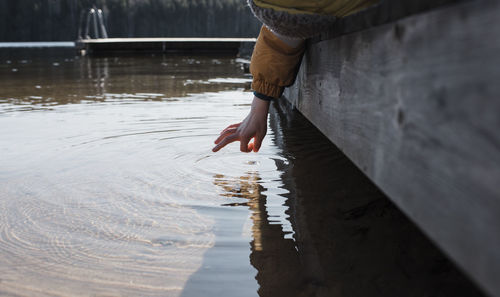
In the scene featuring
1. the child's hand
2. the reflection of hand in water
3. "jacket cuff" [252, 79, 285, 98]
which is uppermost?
"jacket cuff" [252, 79, 285, 98]

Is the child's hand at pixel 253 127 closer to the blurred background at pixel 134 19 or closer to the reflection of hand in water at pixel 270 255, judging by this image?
the reflection of hand in water at pixel 270 255

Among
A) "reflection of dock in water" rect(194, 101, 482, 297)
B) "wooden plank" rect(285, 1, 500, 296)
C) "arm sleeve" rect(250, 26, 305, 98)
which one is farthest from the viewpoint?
"arm sleeve" rect(250, 26, 305, 98)

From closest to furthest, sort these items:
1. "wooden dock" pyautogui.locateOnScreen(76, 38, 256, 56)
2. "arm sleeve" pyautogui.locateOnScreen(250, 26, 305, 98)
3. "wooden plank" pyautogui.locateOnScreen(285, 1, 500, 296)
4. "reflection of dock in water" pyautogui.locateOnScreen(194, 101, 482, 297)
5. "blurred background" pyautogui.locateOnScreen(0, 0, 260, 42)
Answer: "wooden plank" pyautogui.locateOnScreen(285, 1, 500, 296) < "reflection of dock in water" pyautogui.locateOnScreen(194, 101, 482, 297) < "arm sleeve" pyautogui.locateOnScreen(250, 26, 305, 98) < "wooden dock" pyautogui.locateOnScreen(76, 38, 256, 56) < "blurred background" pyautogui.locateOnScreen(0, 0, 260, 42)


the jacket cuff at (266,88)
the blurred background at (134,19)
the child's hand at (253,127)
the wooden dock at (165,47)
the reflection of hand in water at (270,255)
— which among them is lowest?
the reflection of hand in water at (270,255)

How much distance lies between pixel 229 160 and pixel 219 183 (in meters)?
0.41

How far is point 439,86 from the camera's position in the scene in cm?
74

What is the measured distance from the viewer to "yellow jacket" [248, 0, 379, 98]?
1307 millimetres

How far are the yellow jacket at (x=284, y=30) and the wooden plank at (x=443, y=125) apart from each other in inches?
10.1

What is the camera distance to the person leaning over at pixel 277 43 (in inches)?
51.7

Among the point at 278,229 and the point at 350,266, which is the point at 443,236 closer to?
the point at 350,266

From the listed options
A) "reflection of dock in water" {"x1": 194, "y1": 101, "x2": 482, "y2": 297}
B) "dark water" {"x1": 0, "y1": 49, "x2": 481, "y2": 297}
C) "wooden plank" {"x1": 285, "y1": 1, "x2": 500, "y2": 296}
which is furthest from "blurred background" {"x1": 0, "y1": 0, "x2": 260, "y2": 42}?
"wooden plank" {"x1": 285, "y1": 1, "x2": 500, "y2": 296}

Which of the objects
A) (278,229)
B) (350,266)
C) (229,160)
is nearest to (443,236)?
(350,266)

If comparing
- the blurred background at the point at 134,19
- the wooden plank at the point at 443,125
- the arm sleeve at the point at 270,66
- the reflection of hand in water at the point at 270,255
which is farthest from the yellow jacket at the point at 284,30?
the blurred background at the point at 134,19

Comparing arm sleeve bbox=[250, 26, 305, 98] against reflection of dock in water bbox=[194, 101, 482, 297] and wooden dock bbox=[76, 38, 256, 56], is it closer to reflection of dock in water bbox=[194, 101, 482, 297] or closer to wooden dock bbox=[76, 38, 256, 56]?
reflection of dock in water bbox=[194, 101, 482, 297]
